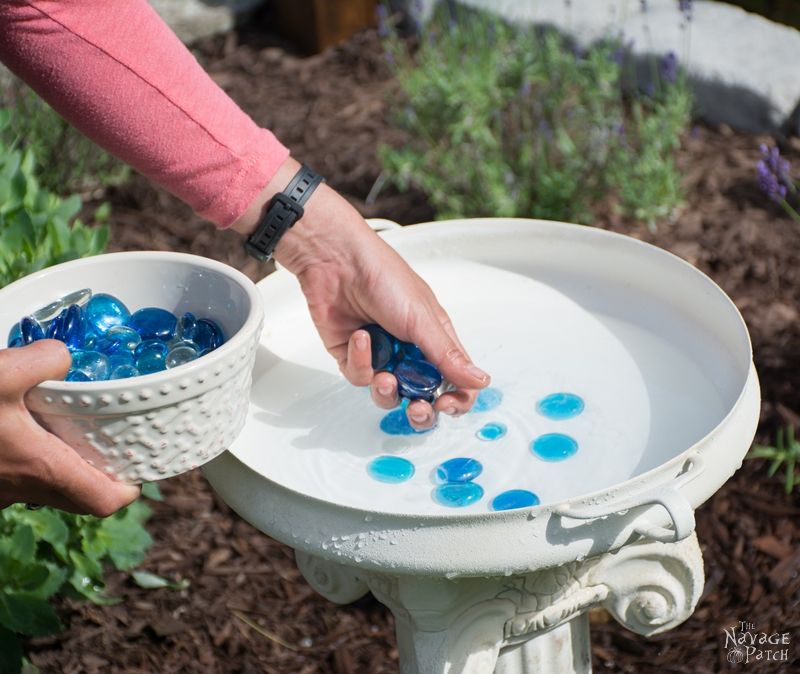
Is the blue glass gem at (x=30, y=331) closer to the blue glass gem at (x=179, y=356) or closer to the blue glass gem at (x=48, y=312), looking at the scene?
the blue glass gem at (x=48, y=312)

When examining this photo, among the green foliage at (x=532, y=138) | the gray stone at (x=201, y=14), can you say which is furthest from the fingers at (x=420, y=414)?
the gray stone at (x=201, y=14)

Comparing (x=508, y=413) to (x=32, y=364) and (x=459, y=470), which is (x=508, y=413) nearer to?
(x=459, y=470)

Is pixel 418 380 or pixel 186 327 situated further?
pixel 418 380

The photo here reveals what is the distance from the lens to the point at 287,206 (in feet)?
5.50

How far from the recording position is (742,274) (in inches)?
119

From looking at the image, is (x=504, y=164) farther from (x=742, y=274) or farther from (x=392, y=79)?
(x=392, y=79)

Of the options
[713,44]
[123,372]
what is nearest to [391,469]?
[123,372]

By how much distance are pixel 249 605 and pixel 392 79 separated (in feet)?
7.95

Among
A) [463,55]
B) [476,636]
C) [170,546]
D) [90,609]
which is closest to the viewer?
[476,636]

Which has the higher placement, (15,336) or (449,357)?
(15,336)

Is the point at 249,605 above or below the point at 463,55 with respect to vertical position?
below

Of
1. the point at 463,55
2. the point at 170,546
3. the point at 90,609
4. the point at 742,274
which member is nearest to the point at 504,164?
the point at 463,55

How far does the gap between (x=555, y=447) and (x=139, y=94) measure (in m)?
0.79

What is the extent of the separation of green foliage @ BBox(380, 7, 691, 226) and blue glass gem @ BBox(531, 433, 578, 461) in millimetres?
1628
